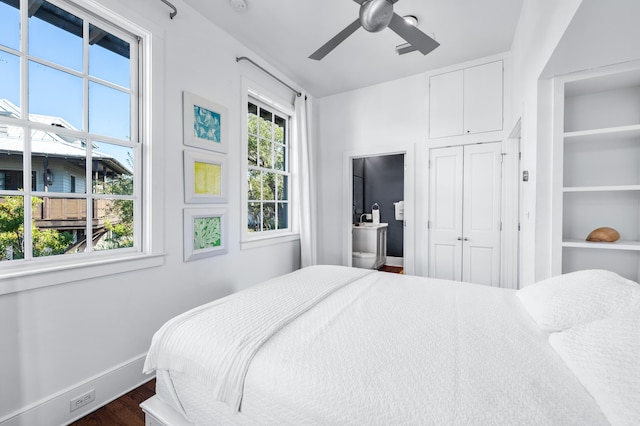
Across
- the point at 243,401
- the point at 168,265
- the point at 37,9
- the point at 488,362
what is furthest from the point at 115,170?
the point at 488,362

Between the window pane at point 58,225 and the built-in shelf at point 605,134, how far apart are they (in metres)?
3.20

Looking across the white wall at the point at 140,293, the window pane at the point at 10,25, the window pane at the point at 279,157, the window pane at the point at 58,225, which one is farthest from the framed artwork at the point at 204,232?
the window pane at the point at 10,25

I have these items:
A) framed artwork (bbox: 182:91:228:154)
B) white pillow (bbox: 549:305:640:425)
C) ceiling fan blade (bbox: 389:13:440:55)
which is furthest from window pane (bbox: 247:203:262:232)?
white pillow (bbox: 549:305:640:425)

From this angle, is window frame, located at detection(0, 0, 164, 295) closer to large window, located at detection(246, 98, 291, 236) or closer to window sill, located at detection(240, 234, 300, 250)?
window sill, located at detection(240, 234, 300, 250)

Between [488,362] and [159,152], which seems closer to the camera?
[488,362]

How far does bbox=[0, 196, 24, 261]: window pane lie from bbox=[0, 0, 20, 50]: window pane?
0.83 m

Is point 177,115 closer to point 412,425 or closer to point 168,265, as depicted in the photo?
point 168,265

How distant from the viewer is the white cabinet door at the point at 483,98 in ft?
10.1

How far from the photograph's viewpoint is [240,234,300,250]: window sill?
9.55 ft

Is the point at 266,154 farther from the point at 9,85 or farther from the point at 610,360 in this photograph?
the point at 610,360

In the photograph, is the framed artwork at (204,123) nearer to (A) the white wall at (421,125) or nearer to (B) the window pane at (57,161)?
(B) the window pane at (57,161)

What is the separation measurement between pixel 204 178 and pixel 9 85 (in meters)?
1.21

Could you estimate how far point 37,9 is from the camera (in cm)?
160

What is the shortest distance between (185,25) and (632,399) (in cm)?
320
